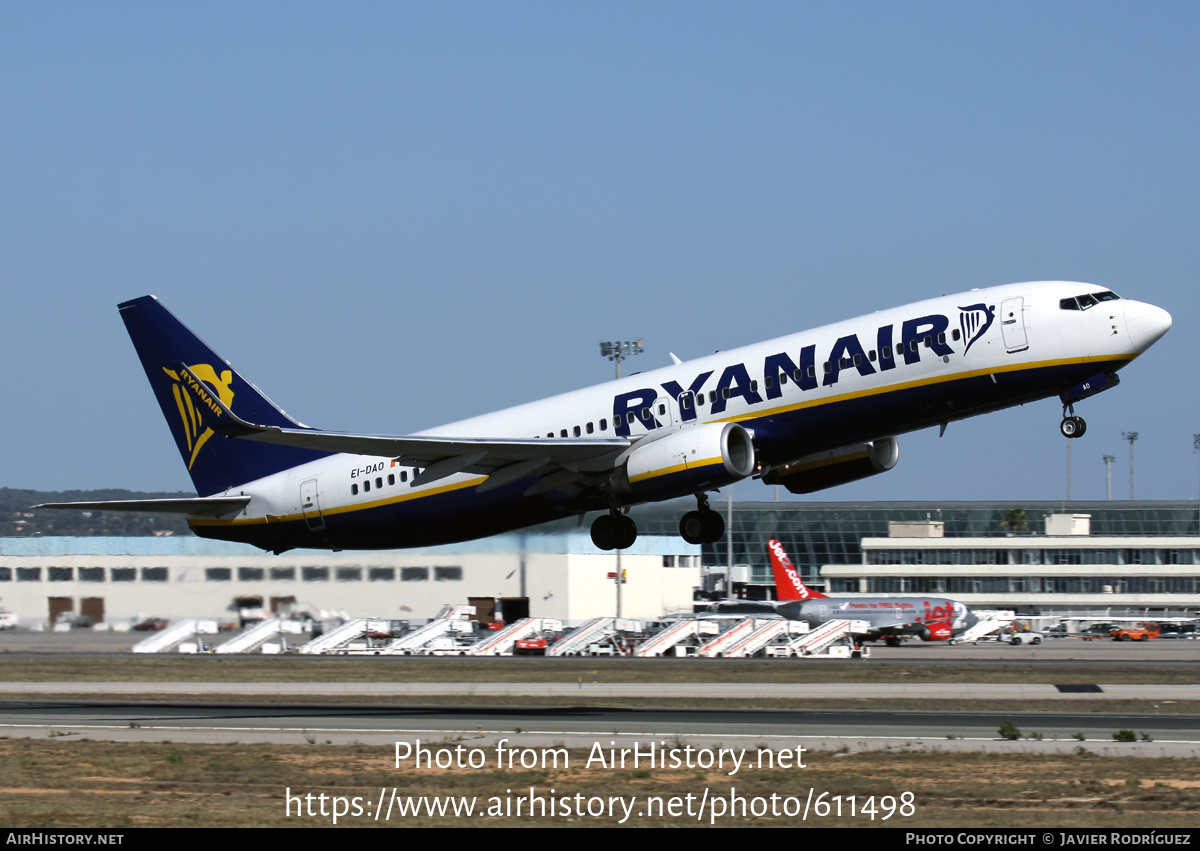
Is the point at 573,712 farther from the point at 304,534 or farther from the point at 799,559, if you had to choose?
the point at 799,559

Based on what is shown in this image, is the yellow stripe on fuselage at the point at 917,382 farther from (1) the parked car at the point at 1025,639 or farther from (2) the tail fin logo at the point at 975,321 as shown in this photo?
(1) the parked car at the point at 1025,639

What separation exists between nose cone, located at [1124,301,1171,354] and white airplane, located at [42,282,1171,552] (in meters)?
0.03

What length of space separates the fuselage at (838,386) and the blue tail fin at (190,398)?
6220 mm

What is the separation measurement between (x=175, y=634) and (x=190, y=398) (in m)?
15.5

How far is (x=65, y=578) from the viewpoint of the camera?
5356cm

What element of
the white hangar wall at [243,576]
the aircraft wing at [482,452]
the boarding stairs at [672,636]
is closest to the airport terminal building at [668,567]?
the white hangar wall at [243,576]

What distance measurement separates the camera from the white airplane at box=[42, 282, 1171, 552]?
30234mm

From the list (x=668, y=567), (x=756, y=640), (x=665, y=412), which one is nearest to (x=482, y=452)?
(x=665, y=412)

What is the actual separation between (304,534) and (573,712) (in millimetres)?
9066

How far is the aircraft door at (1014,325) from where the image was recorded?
98.7 feet

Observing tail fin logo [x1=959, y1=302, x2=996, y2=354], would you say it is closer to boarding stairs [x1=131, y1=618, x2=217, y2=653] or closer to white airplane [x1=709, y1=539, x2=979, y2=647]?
boarding stairs [x1=131, y1=618, x2=217, y2=653]

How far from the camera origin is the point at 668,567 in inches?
3167

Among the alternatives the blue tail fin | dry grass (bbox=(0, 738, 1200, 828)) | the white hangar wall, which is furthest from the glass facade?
dry grass (bbox=(0, 738, 1200, 828))
